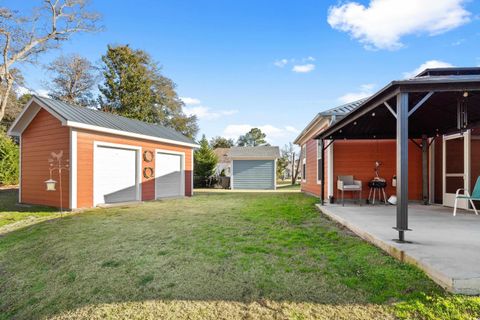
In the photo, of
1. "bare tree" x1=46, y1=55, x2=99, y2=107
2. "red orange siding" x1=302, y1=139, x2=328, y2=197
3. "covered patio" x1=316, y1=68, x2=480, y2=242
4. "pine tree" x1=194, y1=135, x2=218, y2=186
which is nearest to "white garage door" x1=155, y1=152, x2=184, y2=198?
"red orange siding" x1=302, y1=139, x2=328, y2=197

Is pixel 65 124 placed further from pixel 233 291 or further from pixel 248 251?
pixel 233 291

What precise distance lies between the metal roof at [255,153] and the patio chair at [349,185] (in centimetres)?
1001

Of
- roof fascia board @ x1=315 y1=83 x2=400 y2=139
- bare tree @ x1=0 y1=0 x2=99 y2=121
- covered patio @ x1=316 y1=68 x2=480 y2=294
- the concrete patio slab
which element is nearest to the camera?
the concrete patio slab

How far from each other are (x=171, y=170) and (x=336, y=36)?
8.31m

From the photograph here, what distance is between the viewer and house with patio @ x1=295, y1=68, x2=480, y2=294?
3087 mm

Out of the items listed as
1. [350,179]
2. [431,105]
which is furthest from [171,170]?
[431,105]

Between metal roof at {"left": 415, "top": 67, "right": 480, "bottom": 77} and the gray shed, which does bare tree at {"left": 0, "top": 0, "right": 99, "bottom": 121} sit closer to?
the gray shed

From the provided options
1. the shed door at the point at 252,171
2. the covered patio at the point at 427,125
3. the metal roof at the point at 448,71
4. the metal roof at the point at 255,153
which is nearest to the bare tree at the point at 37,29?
the metal roof at the point at 255,153

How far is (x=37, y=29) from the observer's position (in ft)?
46.3

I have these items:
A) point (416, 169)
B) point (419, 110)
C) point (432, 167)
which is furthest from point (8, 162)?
point (432, 167)

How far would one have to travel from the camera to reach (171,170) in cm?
1123

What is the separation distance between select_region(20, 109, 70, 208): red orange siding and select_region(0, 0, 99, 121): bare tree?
797 centimetres

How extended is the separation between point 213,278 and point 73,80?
81.3 feet

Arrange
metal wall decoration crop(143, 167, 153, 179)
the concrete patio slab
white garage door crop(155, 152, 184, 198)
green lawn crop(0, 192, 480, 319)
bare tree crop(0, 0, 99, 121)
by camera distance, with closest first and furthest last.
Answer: green lawn crop(0, 192, 480, 319) → the concrete patio slab → metal wall decoration crop(143, 167, 153, 179) → white garage door crop(155, 152, 184, 198) → bare tree crop(0, 0, 99, 121)
